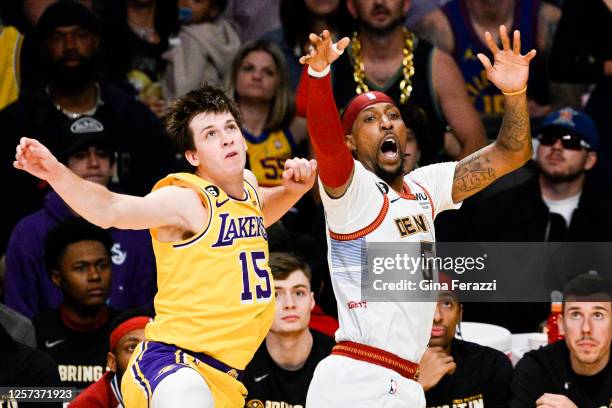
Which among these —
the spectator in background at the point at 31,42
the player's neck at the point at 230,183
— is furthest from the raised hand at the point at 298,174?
the spectator in background at the point at 31,42

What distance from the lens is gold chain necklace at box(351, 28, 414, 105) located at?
26.8ft

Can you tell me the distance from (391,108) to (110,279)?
240cm

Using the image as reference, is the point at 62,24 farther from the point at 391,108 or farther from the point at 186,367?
the point at 186,367

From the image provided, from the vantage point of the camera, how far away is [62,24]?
8.54m

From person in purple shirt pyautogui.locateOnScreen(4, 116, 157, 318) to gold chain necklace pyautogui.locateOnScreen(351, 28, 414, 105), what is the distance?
161 centimetres

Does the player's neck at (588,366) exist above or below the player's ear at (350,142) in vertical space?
below

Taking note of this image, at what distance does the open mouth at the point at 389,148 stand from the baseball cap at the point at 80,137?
→ 2695 millimetres

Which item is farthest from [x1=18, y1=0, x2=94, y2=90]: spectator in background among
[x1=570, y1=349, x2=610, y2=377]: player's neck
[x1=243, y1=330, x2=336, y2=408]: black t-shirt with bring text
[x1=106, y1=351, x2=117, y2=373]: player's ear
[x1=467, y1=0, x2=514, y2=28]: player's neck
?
[x1=570, y1=349, x2=610, y2=377]: player's neck

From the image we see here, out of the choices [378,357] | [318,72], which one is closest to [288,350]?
[378,357]

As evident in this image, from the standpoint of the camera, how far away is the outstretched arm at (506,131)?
592 cm

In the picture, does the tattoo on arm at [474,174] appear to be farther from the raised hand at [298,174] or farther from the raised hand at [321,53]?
the raised hand at [321,53]

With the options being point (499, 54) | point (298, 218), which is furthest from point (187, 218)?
point (298, 218)

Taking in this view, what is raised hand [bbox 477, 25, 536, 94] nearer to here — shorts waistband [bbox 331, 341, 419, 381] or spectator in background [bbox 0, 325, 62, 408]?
shorts waistband [bbox 331, 341, 419, 381]

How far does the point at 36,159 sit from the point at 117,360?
2246mm
